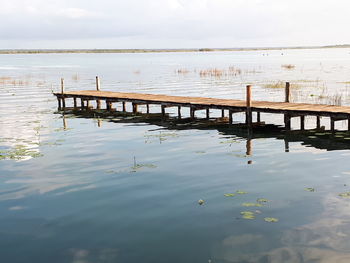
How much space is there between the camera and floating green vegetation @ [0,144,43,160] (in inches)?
654

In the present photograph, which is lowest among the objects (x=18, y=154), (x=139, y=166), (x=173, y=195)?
(x=173, y=195)

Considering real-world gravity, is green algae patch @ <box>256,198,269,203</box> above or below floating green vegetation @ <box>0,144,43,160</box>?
below

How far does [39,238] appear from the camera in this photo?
960 centimetres

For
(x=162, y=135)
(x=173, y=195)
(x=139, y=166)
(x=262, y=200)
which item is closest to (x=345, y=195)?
(x=262, y=200)

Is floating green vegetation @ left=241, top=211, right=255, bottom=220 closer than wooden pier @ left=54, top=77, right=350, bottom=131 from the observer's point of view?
Yes

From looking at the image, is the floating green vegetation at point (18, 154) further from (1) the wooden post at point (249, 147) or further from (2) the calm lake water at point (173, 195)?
(1) the wooden post at point (249, 147)

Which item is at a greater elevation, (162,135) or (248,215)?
(162,135)

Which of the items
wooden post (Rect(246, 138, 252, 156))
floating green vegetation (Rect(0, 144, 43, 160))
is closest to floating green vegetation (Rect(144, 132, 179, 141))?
wooden post (Rect(246, 138, 252, 156))

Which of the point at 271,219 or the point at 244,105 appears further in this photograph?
the point at 244,105

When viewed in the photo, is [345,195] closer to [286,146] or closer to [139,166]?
[286,146]

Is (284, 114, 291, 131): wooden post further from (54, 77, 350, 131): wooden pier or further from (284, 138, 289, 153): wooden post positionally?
(284, 138, 289, 153): wooden post

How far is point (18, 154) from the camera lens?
17.1 meters

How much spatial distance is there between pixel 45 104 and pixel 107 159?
1941 cm

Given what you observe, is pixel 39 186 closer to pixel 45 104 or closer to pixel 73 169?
pixel 73 169
